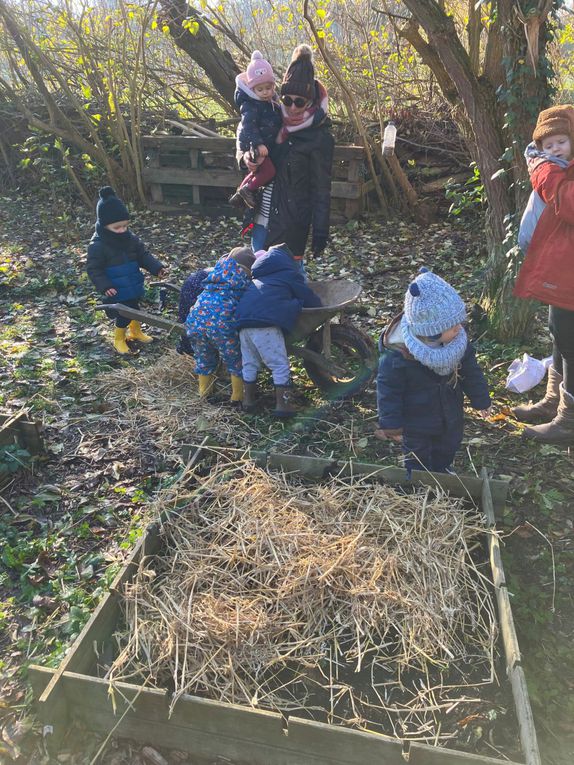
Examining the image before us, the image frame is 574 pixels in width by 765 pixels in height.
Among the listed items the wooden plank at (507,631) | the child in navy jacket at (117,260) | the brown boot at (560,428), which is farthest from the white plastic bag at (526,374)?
the child in navy jacket at (117,260)

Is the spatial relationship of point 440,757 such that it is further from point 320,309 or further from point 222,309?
point 222,309

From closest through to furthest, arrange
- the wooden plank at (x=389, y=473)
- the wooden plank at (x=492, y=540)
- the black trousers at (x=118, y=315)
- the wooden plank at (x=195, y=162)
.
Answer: the wooden plank at (x=492, y=540) < the wooden plank at (x=389, y=473) < the black trousers at (x=118, y=315) < the wooden plank at (x=195, y=162)

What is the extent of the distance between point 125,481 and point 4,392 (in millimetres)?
1735

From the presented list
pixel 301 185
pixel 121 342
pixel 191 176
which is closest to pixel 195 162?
pixel 191 176

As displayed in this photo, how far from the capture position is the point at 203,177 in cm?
914

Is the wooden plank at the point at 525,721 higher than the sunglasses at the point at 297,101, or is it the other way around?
the sunglasses at the point at 297,101

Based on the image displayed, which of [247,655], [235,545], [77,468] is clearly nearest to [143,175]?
[77,468]

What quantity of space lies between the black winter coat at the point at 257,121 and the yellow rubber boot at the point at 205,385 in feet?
6.15

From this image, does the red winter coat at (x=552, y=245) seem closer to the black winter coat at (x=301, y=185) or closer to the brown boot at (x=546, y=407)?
the brown boot at (x=546, y=407)

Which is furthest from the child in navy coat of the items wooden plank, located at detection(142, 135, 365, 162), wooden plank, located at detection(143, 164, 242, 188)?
wooden plank, located at detection(143, 164, 242, 188)

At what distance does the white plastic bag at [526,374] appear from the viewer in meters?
4.57

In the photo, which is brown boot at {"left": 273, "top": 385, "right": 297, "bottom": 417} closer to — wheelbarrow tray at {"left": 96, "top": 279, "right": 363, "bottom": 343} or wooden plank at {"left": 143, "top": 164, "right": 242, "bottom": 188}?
wheelbarrow tray at {"left": 96, "top": 279, "right": 363, "bottom": 343}

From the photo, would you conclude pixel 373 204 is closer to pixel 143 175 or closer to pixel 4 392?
pixel 143 175

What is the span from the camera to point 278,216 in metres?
5.18
